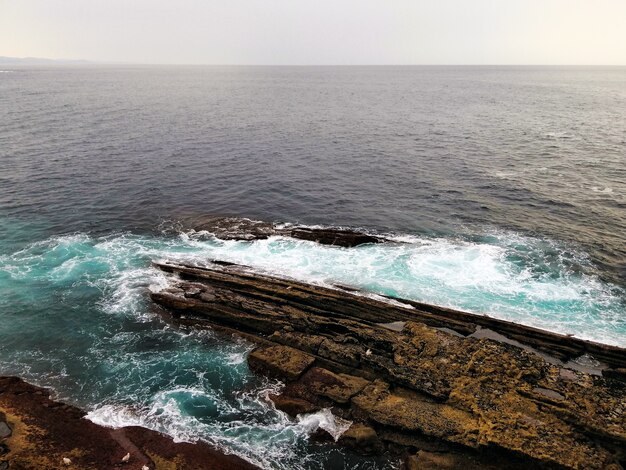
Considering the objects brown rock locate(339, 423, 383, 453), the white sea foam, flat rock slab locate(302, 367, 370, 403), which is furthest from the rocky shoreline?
flat rock slab locate(302, 367, 370, 403)

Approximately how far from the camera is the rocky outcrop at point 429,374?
21891mm

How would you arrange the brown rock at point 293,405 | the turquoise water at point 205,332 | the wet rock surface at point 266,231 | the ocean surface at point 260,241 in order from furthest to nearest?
1. the wet rock surface at point 266,231
2. the ocean surface at point 260,241
3. the brown rock at point 293,405
4. the turquoise water at point 205,332

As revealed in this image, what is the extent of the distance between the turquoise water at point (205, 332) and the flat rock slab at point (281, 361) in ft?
3.27

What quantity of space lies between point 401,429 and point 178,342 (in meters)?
18.5

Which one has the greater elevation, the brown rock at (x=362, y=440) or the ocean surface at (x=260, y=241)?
the ocean surface at (x=260, y=241)

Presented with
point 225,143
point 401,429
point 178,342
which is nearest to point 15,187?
point 225,143

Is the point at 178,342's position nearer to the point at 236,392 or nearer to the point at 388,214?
the point at 236,392

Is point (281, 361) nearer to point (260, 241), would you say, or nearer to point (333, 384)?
point (333, 384)

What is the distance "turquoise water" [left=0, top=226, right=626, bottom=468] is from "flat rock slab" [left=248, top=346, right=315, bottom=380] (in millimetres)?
996

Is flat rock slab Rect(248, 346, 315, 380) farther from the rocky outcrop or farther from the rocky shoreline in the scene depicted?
the rocky shoreline

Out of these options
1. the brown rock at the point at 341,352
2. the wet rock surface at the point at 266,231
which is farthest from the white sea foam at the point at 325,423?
the wet rock surface at the point at 266,231

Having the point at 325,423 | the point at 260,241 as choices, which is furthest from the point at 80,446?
the point at 260,241

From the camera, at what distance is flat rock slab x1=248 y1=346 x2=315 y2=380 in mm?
27875

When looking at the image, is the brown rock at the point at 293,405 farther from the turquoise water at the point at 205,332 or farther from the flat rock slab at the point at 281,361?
the flat rock slab at the point at 281,361
